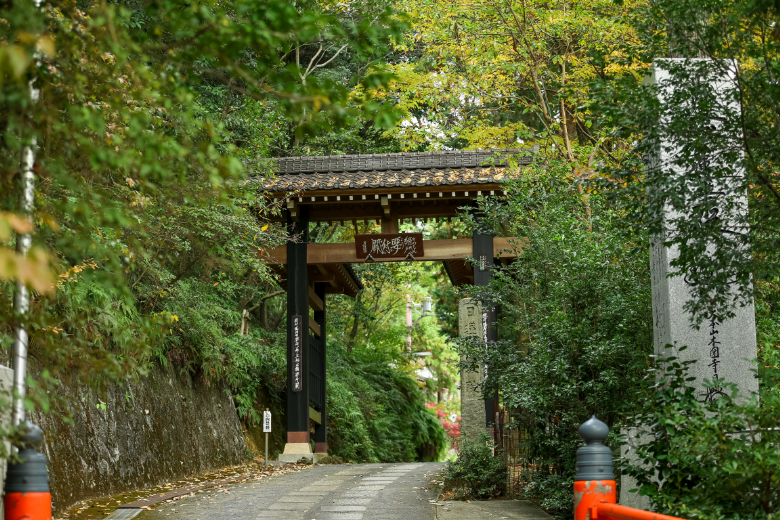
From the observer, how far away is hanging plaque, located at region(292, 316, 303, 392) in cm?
1348

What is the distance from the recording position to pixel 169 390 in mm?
11039

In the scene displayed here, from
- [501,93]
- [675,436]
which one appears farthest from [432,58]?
[675,436]

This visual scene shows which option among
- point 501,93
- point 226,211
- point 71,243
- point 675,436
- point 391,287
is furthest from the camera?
point 391,287

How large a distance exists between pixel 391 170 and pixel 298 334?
11.6 feet

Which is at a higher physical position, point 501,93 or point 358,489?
point 501,93

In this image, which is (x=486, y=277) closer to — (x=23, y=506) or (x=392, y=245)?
(x=392, y=245)

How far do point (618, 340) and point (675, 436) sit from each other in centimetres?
189

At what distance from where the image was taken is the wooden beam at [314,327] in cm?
1480

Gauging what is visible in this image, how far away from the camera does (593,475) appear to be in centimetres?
365

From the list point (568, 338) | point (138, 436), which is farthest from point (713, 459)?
point (138, 436)

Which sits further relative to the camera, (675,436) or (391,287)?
(391,287)

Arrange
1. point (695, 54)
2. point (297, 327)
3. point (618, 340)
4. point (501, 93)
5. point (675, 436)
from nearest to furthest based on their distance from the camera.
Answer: point (675, 436) → point (695, 54) → point (618, 340) → point (501, 93) → point (297, 327)

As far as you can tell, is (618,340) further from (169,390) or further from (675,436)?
(169,390)

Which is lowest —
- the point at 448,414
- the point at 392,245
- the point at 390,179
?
the point at 448,414
